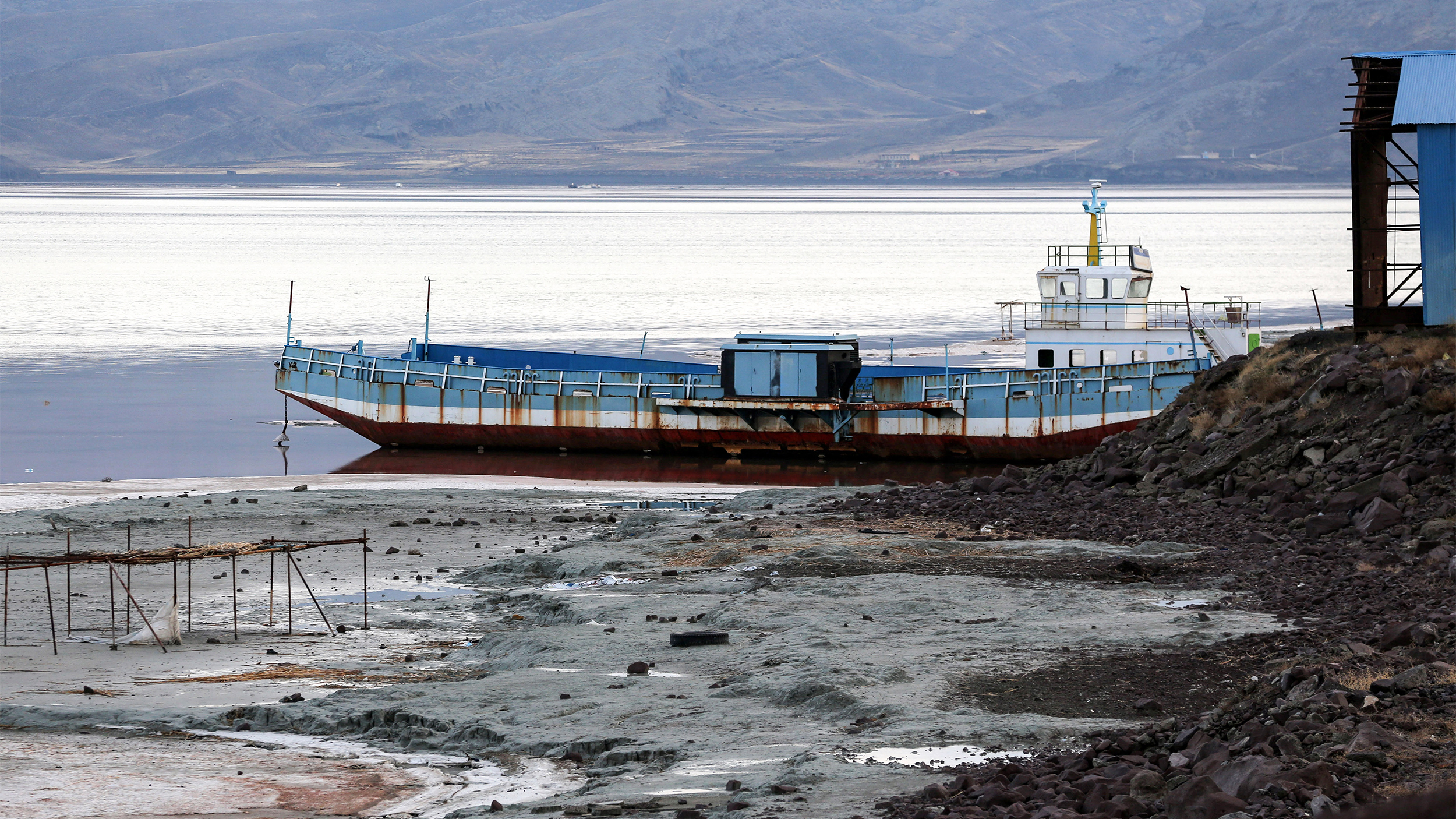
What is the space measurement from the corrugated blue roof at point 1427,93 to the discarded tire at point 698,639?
61.7 ft

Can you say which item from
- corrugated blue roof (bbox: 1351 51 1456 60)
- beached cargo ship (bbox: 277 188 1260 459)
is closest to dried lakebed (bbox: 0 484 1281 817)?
corrugated blue roof (bbox: 1351 51 1456 60)

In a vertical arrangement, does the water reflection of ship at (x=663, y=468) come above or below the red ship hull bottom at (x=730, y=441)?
below

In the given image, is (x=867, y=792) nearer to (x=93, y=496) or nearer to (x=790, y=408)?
(x=93, y=496)

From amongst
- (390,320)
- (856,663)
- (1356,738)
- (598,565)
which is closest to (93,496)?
(598,565)

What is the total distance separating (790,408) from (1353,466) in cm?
2121

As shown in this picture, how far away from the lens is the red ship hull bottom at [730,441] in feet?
146

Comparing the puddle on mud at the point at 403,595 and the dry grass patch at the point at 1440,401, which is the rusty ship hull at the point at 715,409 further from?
the puddle on mud at the point at 403,595

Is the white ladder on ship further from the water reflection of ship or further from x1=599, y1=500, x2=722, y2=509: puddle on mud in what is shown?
x1=599, y1=500, x2=722, y2=509: puddle on mud

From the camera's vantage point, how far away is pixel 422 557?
28.4m

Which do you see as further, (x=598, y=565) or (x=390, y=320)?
(x=390, y=320)

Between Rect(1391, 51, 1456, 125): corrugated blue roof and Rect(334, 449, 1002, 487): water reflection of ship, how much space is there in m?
15.3

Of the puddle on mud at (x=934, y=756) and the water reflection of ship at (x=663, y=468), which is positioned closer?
the puddle on mud at (x=934, y=756)

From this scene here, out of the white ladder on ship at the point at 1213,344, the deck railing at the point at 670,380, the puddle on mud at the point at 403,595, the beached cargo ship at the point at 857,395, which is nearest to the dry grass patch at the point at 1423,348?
the beached cargo ship at the point at 857,395

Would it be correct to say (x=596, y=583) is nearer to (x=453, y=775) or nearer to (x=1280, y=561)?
(x=453, y=775)
